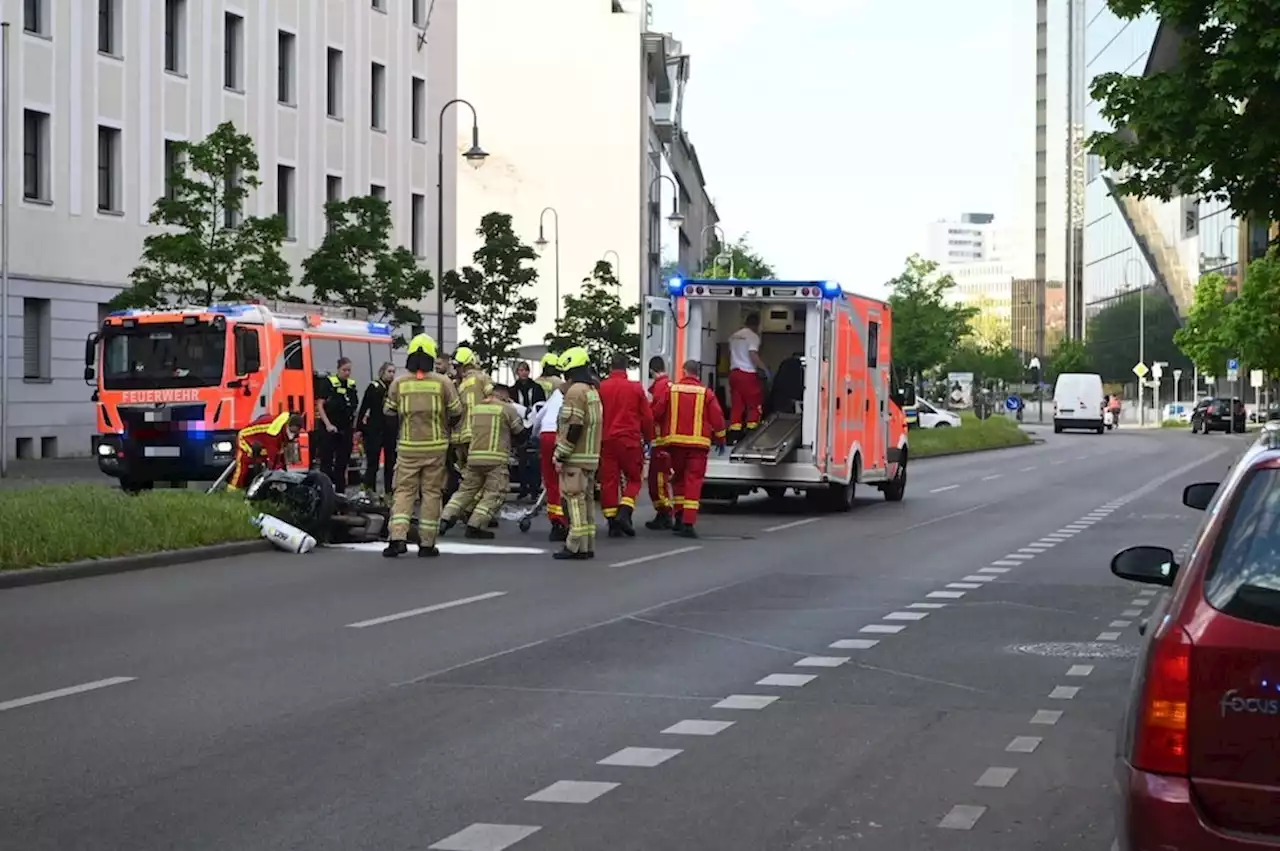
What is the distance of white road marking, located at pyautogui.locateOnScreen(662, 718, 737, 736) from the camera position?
8.87 metres

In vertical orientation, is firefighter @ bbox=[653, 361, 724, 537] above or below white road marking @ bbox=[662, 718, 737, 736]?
above

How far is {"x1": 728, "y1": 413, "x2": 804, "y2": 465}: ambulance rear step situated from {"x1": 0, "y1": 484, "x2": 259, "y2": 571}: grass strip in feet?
23.5

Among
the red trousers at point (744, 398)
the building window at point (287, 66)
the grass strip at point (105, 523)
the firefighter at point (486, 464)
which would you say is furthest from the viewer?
the building window at point (287, 66)

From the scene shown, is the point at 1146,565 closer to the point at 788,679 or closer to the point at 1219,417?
the point at 788,679

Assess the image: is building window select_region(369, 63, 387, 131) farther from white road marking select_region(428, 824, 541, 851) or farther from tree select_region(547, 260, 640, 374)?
white road marking select_region(428, 824, 541, 851)

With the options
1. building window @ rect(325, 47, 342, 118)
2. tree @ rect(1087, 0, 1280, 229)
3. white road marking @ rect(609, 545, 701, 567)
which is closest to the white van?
building window @ rect(325, 47, 342, 118)

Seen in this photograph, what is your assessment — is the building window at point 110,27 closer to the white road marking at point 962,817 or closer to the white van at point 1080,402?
the white road marking at point 962,817

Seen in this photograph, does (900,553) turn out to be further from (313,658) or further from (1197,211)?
(1197,211)

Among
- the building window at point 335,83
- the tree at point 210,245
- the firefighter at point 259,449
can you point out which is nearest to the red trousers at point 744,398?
the firefighter at point 259,449

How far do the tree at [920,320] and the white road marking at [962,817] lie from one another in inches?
2938

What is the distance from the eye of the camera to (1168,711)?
187 inches

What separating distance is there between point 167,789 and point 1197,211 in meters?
103

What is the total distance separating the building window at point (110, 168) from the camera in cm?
4194

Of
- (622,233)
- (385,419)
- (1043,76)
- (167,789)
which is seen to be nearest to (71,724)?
(167,789)
